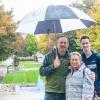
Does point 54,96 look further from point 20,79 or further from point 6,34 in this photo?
point 6,34

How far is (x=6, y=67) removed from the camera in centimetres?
4769

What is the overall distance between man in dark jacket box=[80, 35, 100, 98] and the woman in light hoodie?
0.18 metres

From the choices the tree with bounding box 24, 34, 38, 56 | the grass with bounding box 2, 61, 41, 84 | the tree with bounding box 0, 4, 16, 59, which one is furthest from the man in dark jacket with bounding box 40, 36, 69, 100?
the tree with bounding box 24, 34, 38, 56

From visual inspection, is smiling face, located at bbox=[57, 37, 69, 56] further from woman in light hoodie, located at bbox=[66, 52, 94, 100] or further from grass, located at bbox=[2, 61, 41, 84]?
grass, located at bbox=[2, 61, 41, 84]

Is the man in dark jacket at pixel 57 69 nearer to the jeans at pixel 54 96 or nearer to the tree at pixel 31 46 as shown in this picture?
the jeans at pixel 54 96

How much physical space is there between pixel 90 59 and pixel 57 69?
1.68ft

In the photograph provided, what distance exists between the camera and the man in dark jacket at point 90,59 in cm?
749

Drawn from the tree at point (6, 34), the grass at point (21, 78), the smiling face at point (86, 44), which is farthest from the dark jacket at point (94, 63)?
the tree at point (6, 34)

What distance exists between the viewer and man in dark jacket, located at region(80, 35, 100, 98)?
7.49 meters

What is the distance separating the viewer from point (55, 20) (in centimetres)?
807

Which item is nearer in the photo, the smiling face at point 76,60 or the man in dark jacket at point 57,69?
the smiling face at point 76,60

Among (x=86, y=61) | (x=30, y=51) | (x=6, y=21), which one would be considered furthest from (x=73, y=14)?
(x=30, y=51)

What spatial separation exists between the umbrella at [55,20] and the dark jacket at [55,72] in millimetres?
592

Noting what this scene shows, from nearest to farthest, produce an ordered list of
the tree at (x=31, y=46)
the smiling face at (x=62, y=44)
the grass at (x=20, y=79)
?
1. the smiling face at (x=62, y=44)
2. the grass at (x=20, y=79)
3. the tree at (x=31, y=46)
